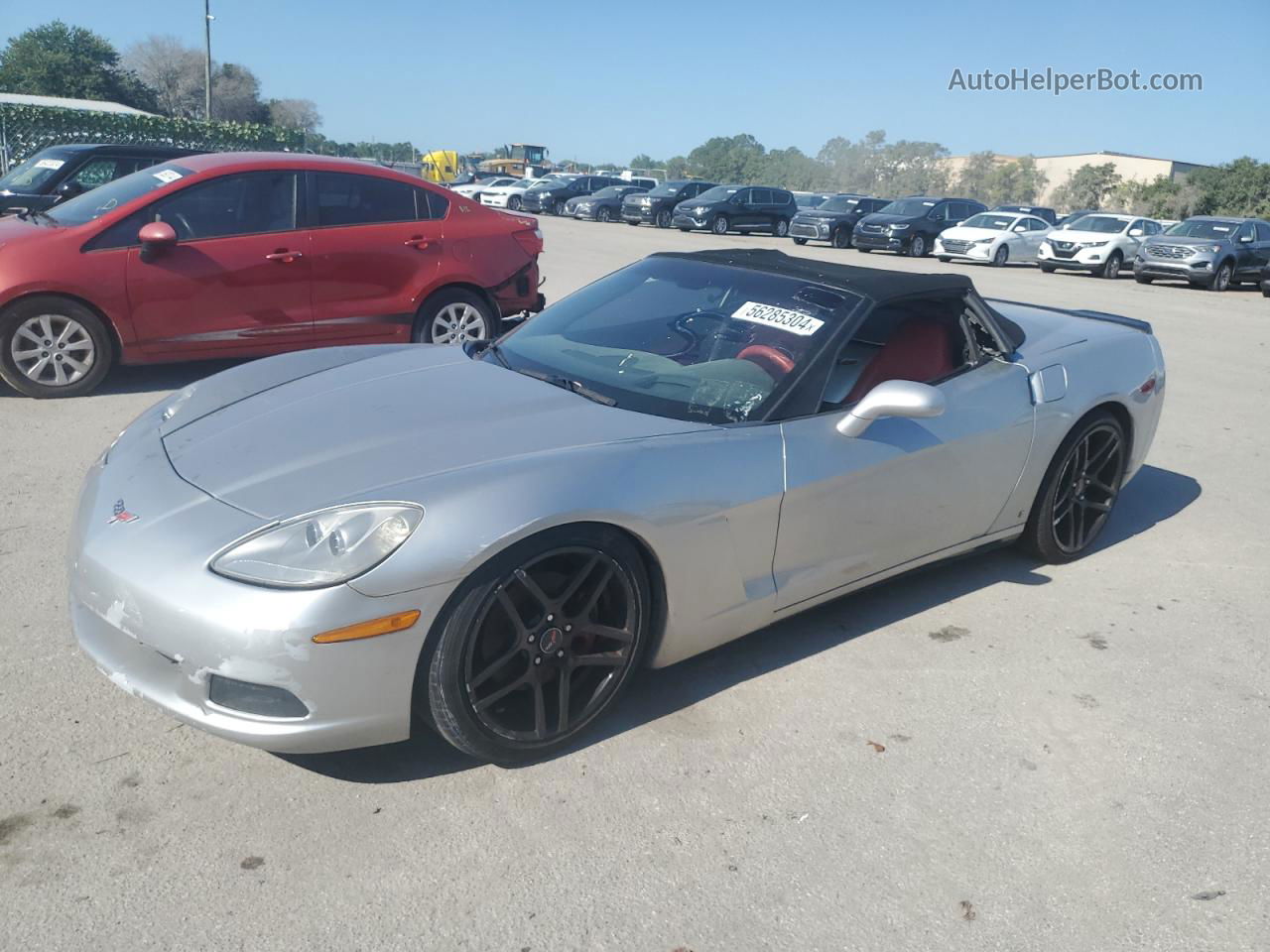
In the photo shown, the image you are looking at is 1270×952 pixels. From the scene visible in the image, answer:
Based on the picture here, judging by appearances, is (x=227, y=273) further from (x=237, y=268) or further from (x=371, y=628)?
(x=371, y=628)

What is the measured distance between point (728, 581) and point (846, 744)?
2.01ft

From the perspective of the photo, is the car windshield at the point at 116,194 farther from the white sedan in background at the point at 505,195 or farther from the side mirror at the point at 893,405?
the white sedan in background at the point at 505,195

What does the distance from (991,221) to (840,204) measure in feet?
20.0

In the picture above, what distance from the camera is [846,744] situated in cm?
314

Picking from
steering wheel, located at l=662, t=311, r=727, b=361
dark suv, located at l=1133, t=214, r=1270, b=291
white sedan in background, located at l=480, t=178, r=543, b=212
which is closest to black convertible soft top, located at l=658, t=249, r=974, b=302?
steering wheel, located at l=662, t=311, r=727, b=361

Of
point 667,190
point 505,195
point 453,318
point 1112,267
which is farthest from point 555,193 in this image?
point 453,318

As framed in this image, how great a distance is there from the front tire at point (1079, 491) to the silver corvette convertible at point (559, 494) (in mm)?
22

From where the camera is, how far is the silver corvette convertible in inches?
100.0

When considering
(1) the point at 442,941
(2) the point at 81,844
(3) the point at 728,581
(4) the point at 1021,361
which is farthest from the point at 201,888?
(4) the point at 1021,361

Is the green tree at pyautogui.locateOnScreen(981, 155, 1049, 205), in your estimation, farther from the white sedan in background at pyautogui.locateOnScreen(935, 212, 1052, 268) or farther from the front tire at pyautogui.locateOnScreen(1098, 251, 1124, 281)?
the front tire at pyautogui.locateOnScreen(1098, 251, 1124, 281)

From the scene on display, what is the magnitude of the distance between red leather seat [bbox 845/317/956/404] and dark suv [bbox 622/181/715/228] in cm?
3087

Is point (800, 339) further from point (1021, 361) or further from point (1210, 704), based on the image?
point (1210, 704)

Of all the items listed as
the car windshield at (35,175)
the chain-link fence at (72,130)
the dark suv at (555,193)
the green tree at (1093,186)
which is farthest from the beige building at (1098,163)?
the car windshield at (35,175)

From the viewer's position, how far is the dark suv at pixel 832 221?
29391mm
